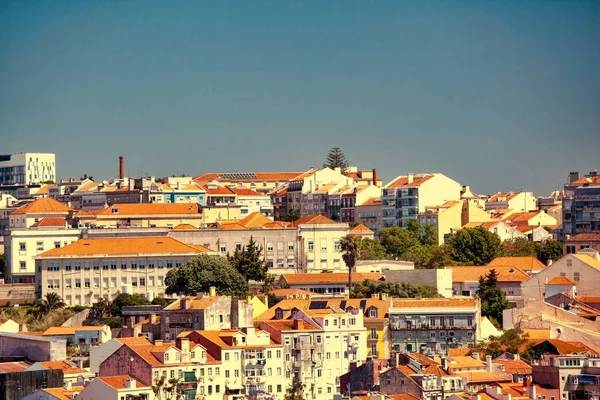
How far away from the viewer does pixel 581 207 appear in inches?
4680

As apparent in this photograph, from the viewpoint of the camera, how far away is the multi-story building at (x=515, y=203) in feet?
520

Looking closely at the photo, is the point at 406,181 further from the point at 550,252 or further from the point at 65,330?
the point at 65,330

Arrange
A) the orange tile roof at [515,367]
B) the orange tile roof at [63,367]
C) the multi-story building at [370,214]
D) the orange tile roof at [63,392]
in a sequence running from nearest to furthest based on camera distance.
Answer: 1. the orange tile roof at [63,392]
2. the orange tile roof at [515,367]
3. the orange tile roof at [63,367]
4. the multi-story building at [370,214]

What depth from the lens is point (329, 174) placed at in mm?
153000

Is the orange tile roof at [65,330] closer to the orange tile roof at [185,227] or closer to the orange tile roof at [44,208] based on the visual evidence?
the orange tile roof at [185,227]

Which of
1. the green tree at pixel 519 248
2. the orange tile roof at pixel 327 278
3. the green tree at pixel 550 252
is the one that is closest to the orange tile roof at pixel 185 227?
the orange tile roof at pixel 327 278

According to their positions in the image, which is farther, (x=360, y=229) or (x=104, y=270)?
(x=360, y=229)

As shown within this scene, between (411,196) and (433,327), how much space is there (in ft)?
178

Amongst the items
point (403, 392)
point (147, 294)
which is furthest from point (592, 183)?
point (403, 392)

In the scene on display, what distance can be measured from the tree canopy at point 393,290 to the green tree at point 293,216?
41.1m

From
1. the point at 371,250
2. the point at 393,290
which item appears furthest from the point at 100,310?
the point at 371,250

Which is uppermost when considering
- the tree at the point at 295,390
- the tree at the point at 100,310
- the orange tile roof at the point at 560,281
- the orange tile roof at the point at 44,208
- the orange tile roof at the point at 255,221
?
the orange tile roof at the point at 44,208

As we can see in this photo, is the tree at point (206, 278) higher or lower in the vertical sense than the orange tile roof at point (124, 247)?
lower

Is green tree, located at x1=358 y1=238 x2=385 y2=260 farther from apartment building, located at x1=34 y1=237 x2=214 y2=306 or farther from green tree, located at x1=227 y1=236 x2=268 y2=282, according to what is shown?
apartment building, located at x1=34 y1=237 x2=214 y2=306
